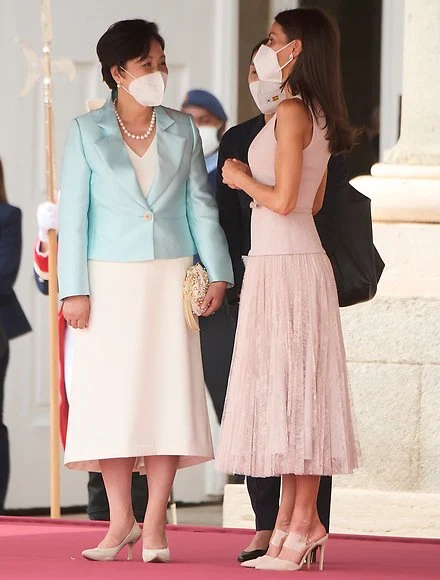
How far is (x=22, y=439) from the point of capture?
802 cm

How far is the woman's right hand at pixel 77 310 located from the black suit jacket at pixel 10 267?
269 centimetres

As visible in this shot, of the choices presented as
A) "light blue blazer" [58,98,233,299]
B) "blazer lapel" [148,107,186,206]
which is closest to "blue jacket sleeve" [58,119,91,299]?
"light blue blazer" [58,98,233,299]

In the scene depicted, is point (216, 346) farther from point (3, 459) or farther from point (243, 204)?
point (3, 459)

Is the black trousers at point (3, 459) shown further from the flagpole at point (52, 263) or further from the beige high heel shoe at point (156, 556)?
the beige high heel shoe at point (156, 556)

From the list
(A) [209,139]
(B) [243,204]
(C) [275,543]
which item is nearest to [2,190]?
(A) [209,139]

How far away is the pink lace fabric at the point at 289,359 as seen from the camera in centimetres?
465

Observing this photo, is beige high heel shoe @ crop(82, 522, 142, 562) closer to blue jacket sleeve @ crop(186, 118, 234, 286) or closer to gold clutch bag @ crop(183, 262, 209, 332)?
gold clutch bag @ crop(183, 262, 209, 332)

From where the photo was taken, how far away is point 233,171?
4.75 metres

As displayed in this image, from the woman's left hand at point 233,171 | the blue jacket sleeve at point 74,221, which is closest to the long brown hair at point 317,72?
the woman's left hand at point 233,171

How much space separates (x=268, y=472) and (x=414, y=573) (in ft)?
1.67

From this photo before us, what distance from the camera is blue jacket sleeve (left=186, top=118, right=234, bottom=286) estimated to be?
484 centimetres

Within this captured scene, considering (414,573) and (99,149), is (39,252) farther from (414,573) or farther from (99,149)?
(414,573)

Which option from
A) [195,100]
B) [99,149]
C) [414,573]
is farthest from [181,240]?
[195,100]

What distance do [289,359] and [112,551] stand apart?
733mm
